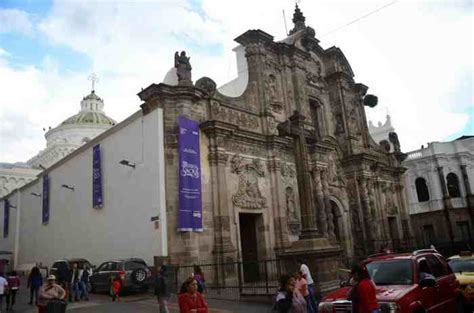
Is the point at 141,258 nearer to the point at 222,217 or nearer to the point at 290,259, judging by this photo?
the point at 222,217

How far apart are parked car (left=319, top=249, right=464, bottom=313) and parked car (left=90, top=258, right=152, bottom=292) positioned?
8.51 meters

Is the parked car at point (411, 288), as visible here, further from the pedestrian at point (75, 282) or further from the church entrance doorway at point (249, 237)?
the church entrance doorway at point (249, 237)

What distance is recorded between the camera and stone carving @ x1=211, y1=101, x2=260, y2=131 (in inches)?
677

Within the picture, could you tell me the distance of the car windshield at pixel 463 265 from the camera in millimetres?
10008

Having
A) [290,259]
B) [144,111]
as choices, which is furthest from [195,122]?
[290,259]

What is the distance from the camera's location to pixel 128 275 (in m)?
13.4

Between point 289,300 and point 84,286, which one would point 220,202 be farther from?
point 289,300

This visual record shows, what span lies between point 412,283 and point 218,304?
Answer: 6377 millimetres

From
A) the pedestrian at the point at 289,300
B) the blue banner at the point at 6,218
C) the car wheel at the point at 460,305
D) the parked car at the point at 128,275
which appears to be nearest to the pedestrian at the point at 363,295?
the pedestrian at the point at 289,300

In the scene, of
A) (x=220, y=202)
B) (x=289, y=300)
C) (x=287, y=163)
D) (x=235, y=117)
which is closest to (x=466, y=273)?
(x=289, y=300)

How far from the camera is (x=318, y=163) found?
22156mm

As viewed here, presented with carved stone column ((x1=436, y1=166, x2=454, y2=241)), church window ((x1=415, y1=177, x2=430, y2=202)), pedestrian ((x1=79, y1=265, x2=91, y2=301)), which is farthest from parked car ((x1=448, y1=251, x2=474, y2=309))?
church window ((x1=415, y1=177, x2=430, y2=202))

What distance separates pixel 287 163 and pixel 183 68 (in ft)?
23.9

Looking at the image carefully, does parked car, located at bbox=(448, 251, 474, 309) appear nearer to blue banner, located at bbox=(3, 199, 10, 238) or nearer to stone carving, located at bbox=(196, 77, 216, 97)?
stone carving, located at bbox=(196, 77, 216, 97)
